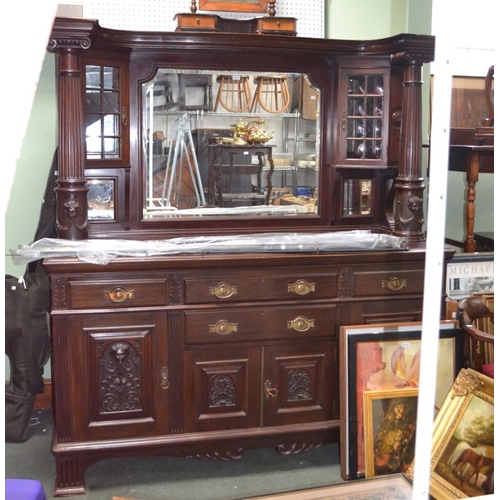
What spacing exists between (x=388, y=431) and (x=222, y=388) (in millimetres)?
667

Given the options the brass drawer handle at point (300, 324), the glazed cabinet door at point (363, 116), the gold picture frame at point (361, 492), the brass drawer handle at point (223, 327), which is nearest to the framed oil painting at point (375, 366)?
the brass drawer handle at point (300, 324)

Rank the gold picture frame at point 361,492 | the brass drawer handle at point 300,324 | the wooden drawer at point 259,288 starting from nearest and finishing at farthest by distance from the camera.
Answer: the gold picture frame at point 361,492 → the wooden drawer at point 259,288 → the brass drawer handle at point 300,324

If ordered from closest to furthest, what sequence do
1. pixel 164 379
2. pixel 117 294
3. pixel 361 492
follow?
pixel 361 492, pixel 117 294, pixel 164 379

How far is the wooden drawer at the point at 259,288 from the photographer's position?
8.39 ft

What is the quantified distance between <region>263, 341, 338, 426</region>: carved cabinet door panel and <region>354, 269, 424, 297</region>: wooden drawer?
0.86 ft

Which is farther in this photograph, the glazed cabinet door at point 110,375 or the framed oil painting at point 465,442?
the glazed cabinet door at point 110,375

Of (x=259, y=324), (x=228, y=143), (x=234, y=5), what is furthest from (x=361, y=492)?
(x=234, y=5)

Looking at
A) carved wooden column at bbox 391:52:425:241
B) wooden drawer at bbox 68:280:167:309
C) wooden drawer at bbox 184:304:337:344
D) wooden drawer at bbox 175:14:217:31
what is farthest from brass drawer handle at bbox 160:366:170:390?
wooden drawer at bbox 175:14:217:31

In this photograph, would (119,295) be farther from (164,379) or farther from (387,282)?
(387,282)

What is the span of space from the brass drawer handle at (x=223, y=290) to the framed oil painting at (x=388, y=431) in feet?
2.15

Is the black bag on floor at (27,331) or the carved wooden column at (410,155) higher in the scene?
the carved wooden column at (410,155)

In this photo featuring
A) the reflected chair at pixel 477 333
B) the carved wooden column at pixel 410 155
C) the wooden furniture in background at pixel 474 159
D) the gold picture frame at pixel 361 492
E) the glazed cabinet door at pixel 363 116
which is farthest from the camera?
the wooden furniture in background at pixel 474 159

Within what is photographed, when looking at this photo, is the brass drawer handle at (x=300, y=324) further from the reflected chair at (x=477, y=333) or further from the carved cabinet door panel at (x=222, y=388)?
the reflected chair at (x=477, y=333)

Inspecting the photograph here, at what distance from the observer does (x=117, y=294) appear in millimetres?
2490
